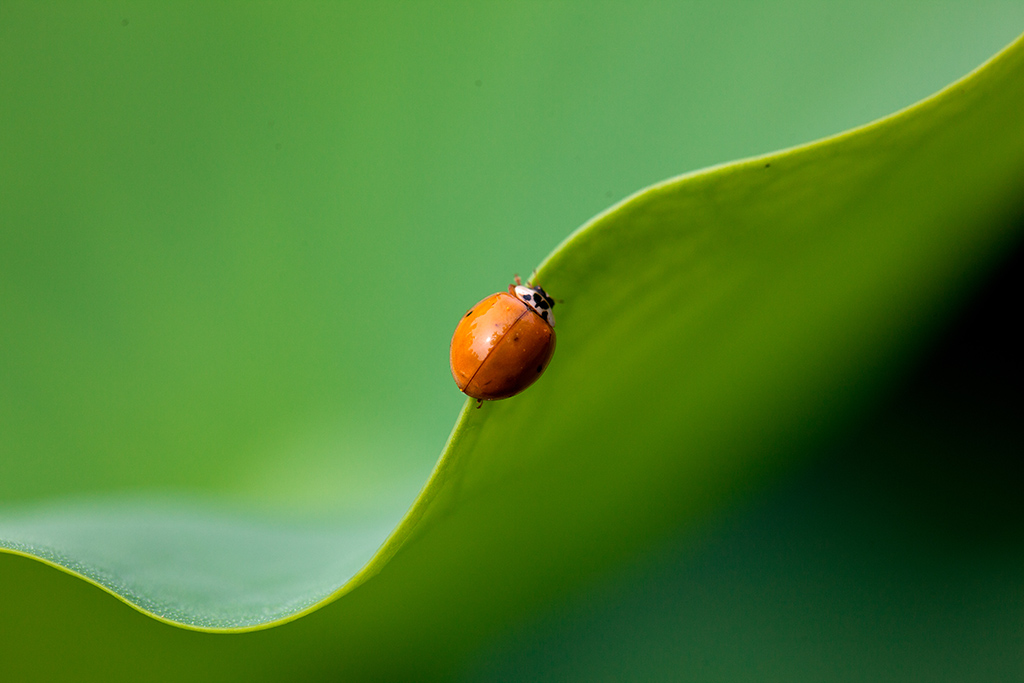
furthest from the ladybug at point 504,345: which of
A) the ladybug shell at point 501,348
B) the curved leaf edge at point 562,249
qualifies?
the curved leaf edge at point 562,249

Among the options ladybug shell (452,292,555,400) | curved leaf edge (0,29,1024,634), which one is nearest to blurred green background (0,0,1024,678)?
ladybug shell (452,292,555,400)

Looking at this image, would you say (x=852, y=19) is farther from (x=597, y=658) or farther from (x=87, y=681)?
(x=87, y=681)

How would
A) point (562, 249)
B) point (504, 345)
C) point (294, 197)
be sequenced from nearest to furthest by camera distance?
point (562, 249) → point (504, 345) → point (294, 197)

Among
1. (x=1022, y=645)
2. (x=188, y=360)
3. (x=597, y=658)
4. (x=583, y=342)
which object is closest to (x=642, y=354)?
(x=583, y=342)

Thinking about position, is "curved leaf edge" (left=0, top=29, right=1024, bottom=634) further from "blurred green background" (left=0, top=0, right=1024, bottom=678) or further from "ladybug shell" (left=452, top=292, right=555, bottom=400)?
"blurred green background" (left=0, top=0, right=1024, bottom=678)

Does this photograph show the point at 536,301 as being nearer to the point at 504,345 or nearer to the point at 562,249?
the point at 504,345

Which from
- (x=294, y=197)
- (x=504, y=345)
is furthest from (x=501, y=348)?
(x=294, y=197)

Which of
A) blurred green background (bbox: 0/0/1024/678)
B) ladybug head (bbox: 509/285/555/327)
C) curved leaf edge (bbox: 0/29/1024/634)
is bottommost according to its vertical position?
curved leaf edge (bbox: 0/29/1024/634)
